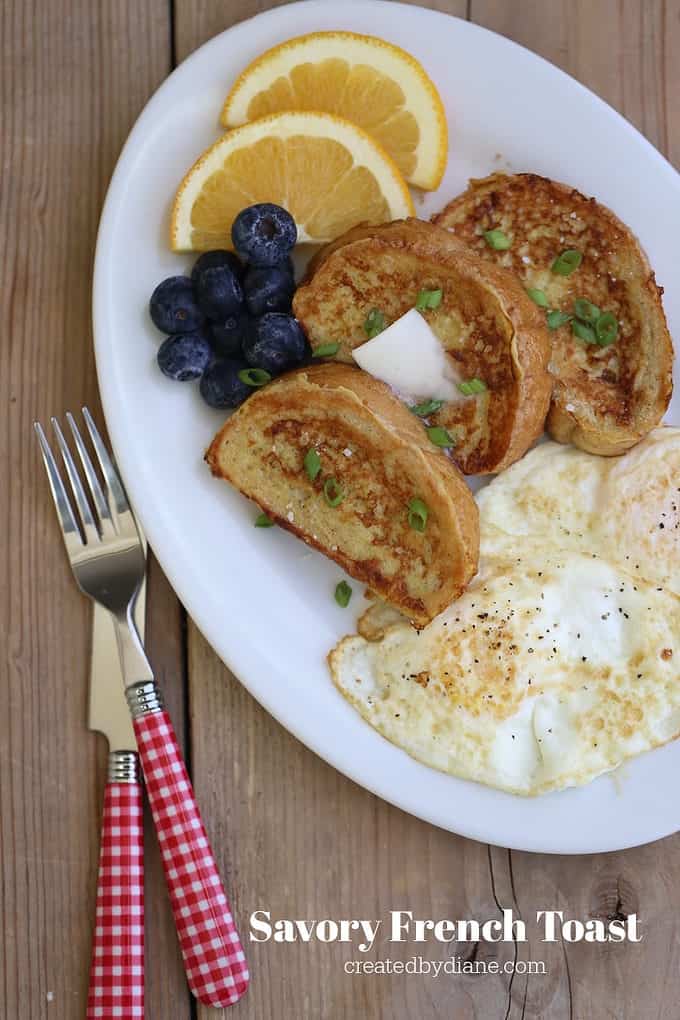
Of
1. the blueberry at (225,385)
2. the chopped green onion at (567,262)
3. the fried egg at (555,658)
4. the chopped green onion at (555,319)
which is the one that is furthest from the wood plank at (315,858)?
the chopped green onion at (567,262)

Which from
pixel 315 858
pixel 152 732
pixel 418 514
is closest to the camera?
pixel 418 514

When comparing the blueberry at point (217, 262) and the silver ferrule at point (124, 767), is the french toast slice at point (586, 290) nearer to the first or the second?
the blueberry at point (217, 262)

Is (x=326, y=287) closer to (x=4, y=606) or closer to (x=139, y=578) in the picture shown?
(x=139, y=578)

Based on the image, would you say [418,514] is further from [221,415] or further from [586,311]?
[586,311]

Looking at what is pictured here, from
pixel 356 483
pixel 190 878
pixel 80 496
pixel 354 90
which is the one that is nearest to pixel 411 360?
pixel 356 483

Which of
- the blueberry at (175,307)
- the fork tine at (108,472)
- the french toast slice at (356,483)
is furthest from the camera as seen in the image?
the fork tine at (108,472)

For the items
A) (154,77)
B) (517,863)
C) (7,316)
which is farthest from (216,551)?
(154,77)
